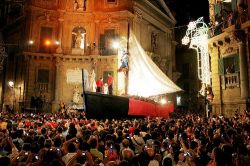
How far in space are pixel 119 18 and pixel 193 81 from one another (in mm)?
20858

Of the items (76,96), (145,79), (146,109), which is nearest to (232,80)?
(145,79)

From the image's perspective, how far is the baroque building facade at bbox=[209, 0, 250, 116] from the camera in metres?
20.2

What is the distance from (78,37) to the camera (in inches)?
1332

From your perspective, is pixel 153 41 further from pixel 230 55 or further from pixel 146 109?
pixel 146 109

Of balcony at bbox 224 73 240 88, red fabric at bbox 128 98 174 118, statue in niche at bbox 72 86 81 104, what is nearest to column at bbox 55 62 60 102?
statue in niche at bbox 72 86 81 104

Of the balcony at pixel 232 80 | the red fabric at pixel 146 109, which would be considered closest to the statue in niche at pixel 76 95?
the red fabric at pixel 146 109

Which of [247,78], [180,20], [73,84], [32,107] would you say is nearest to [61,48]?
[73,84]

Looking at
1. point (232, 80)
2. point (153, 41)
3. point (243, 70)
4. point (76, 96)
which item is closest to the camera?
point (243, 70)

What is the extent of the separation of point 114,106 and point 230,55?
1245 centimetres

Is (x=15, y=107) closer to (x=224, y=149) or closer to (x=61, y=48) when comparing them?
(x=61, y=48)

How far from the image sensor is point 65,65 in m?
32.8

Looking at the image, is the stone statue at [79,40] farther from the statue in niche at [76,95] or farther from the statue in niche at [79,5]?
the statue in niche at [76,95]

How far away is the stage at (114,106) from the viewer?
12898mm

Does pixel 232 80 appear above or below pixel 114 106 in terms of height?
above
